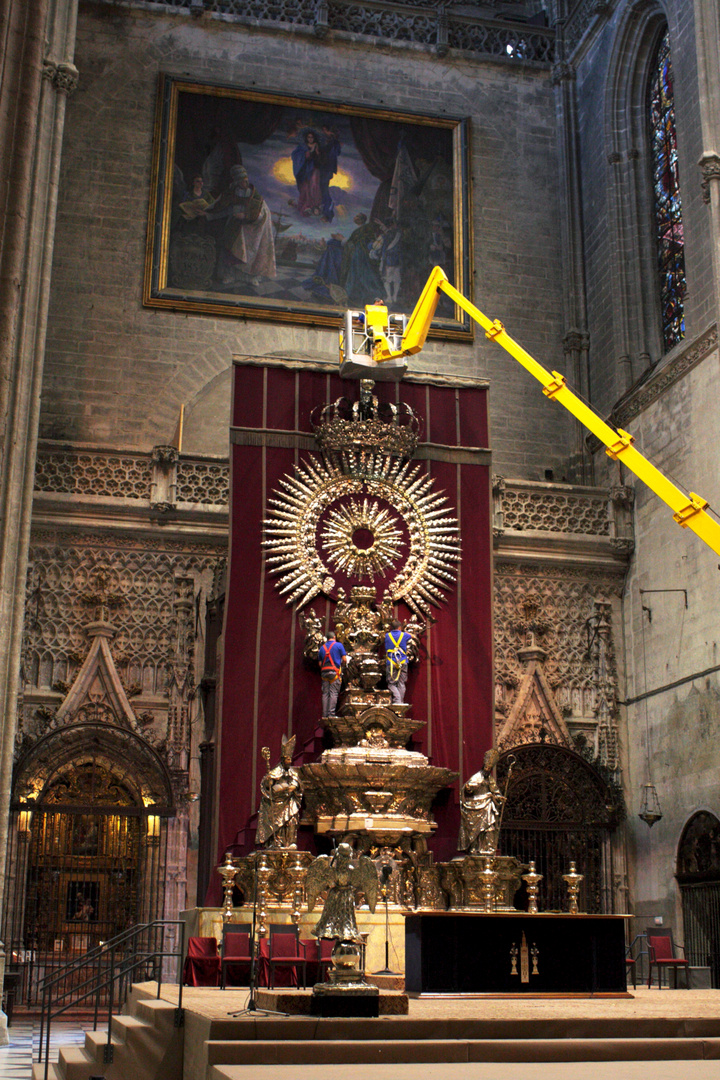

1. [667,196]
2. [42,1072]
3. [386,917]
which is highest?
[667,196]

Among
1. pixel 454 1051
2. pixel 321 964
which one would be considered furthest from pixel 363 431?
pixel 454 1051

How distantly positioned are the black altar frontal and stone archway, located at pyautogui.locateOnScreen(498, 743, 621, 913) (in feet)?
18.5

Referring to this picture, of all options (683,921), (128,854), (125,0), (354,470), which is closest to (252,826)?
(128,854)

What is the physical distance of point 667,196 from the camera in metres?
18.6

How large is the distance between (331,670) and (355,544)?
1.87 m

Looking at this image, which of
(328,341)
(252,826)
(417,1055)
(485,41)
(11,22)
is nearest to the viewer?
(417,1055)

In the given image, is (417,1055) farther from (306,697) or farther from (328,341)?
(328,341)

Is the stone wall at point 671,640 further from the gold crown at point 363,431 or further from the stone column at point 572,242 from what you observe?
the gold crown at point 363,431

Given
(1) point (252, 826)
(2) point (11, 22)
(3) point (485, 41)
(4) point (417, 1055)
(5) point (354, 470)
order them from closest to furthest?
(4) point (417, 1055) → (2) point (11, 22) → (1) point (252, 826) → (5) point (354, 470) → (3) point (485, 41)

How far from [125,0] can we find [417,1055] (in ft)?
58.9

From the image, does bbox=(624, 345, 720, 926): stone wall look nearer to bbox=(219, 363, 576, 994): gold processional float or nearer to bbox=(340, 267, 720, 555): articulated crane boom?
bbox=(340, 267, 720, 555): articulated crane boom

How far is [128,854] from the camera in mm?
15328

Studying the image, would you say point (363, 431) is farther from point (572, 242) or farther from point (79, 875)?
point (572, 242)

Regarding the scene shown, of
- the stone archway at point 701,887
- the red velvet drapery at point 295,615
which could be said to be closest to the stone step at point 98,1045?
the red velvet drapery at point 295,615
